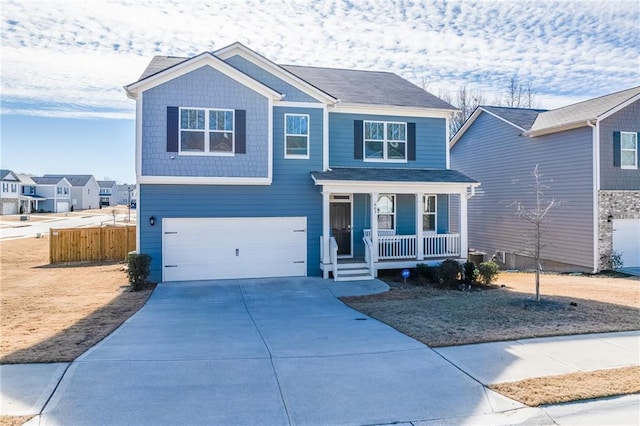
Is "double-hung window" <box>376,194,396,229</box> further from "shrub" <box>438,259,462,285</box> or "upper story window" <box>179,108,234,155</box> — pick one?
"upper story window" <box>179,108,234,155</box>

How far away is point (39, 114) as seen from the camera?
3719cm

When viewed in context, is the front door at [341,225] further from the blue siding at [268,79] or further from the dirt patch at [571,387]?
the dirt patch at [571,387]

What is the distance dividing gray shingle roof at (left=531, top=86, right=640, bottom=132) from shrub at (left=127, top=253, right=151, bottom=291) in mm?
16496

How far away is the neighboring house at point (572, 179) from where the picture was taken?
1712 cm

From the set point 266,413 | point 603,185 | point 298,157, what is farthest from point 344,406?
point 603,185

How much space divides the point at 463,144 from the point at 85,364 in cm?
2235

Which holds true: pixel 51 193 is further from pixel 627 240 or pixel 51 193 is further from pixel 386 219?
pixel 627 240

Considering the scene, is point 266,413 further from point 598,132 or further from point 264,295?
point 598,132

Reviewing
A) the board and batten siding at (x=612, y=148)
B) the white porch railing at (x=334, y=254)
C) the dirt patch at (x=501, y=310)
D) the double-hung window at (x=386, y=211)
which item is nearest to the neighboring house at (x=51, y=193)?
the double-hung window at (x=386, y=211)

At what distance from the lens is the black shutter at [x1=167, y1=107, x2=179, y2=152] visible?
1328cm

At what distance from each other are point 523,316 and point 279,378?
5917 millimetres

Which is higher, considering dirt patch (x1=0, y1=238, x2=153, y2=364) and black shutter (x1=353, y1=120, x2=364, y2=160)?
black shutter (x1=353, y1=120, x2=364, y2=160)

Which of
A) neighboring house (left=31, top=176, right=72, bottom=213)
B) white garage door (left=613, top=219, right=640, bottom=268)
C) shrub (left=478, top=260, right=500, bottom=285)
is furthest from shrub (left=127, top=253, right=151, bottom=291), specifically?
neighboring house (left=31, top=176, right=72, bottom=213)

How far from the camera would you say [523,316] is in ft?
30.7
